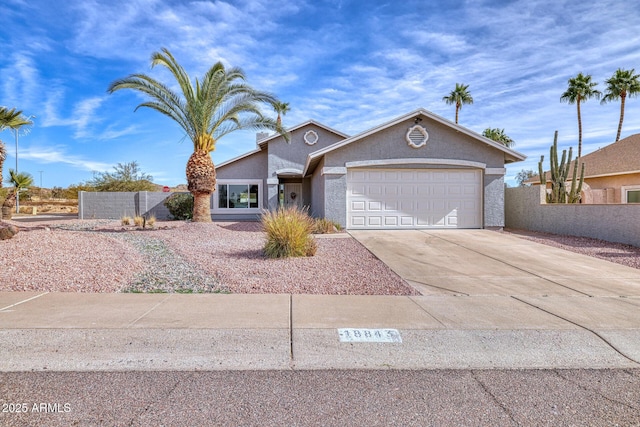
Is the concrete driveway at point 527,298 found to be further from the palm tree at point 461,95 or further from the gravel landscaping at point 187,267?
the palm tree at point 461,95

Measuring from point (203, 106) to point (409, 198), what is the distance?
939 centimetres

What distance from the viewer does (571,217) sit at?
1424 centimetres

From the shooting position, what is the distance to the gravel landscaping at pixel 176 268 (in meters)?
6.62

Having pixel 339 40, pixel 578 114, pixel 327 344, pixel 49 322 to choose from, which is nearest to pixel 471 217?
pixel 339 40

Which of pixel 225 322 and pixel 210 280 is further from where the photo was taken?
pixel 210 280

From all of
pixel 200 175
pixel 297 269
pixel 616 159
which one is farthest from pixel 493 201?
pixel 200 175

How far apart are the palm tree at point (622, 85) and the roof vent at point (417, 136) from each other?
28.6 metres

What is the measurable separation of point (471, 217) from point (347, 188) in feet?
17.7

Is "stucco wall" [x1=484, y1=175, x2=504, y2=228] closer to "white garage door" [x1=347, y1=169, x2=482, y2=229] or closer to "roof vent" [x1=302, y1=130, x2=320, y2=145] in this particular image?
"white garage door" [x1=347, y1=169, x2=482, y2=229]

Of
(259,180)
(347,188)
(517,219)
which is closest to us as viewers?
(347,188)

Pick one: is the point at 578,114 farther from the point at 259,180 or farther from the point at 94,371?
the point at 94,371

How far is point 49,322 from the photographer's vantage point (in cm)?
471

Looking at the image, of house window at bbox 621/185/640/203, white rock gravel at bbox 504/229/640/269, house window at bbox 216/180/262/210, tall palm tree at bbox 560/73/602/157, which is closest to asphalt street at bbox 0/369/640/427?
white rock gravel at bbox 504/229/640/269

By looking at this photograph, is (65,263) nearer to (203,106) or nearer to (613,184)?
(203,106)
